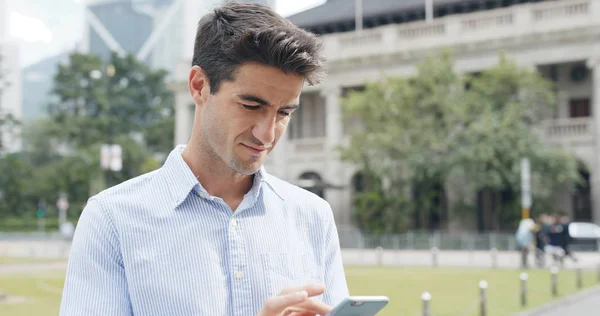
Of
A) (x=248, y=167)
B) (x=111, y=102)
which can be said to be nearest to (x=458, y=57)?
(x=248, y=167)

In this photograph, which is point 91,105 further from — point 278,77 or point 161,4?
point 278,77

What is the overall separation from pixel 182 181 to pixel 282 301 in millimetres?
513

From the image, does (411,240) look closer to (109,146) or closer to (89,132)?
(109,146)

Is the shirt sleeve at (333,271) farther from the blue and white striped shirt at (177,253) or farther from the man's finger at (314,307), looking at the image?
the man's finger at (314,307)

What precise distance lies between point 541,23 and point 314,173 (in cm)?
1545

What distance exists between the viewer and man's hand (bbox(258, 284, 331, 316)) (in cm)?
224

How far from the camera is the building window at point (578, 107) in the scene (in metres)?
41.4

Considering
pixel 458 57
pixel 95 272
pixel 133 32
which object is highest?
pixel 133 32

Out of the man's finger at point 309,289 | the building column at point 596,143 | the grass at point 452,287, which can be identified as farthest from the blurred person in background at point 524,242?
the man's finger at point 309,289

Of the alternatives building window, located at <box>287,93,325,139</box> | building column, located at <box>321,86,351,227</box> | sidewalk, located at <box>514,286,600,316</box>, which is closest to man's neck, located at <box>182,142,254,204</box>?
sidewalk, located at <box>514,286,600,316</box>

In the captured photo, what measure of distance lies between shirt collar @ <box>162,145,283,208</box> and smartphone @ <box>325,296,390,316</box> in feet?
1.63

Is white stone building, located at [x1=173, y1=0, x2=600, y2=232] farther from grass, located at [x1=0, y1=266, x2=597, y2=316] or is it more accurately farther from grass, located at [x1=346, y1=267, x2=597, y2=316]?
grass, located at [x1=0, y1=266, x2=597, y2=316]

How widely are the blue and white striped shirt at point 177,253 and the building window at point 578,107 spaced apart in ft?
135

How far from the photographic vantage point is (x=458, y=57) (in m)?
41.8
